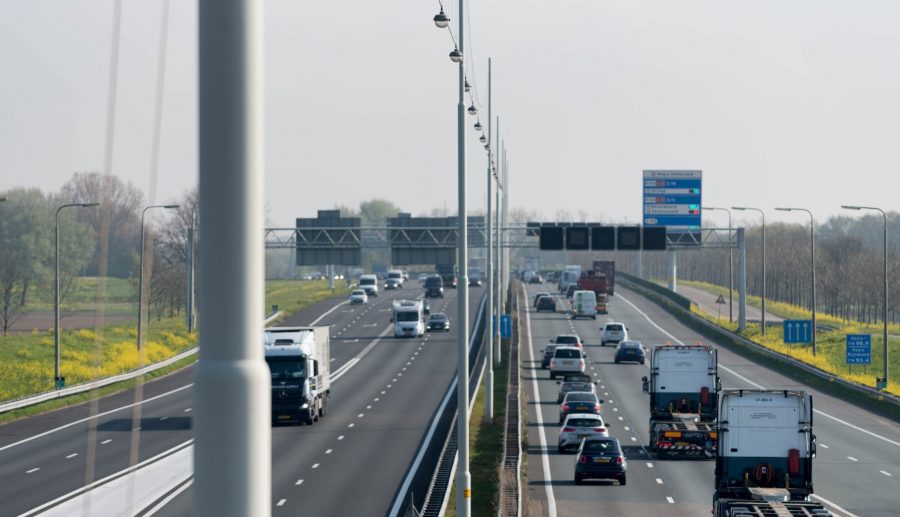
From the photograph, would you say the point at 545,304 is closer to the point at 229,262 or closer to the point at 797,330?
the point at 797,330

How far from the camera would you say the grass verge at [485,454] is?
112ft

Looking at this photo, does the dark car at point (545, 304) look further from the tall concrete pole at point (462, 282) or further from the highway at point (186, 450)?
the tall concrete pole at point (462, 282)

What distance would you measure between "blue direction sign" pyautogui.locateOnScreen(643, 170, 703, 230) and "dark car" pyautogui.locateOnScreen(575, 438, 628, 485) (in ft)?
161

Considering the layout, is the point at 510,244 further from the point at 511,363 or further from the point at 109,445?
the point at 109,445

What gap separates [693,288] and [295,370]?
133m

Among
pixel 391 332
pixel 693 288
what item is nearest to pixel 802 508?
pixel 391 332

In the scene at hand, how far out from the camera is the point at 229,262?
349 cm

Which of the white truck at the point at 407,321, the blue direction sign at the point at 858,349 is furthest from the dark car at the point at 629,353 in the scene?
the white truck at the point at 407,321

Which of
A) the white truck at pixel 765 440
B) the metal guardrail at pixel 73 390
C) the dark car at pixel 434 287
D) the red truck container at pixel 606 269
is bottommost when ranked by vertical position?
the metal guardrail at pixel 73 390

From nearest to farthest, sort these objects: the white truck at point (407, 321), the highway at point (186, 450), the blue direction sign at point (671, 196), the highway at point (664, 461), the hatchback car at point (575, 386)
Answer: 1. the highway at point (186, 450)
2. the highway at point (664, 461)
3. the hatchback car at point (575, 386)
4. the blue direction sign at point (671, 196)
5. the white truck at point (407, 321)

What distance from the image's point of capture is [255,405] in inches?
138

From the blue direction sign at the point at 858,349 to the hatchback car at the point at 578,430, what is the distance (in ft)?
89.2

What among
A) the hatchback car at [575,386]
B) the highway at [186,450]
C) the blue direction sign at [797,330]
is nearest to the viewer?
the highway at [186,450]

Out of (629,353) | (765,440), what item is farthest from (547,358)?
(765,440)
